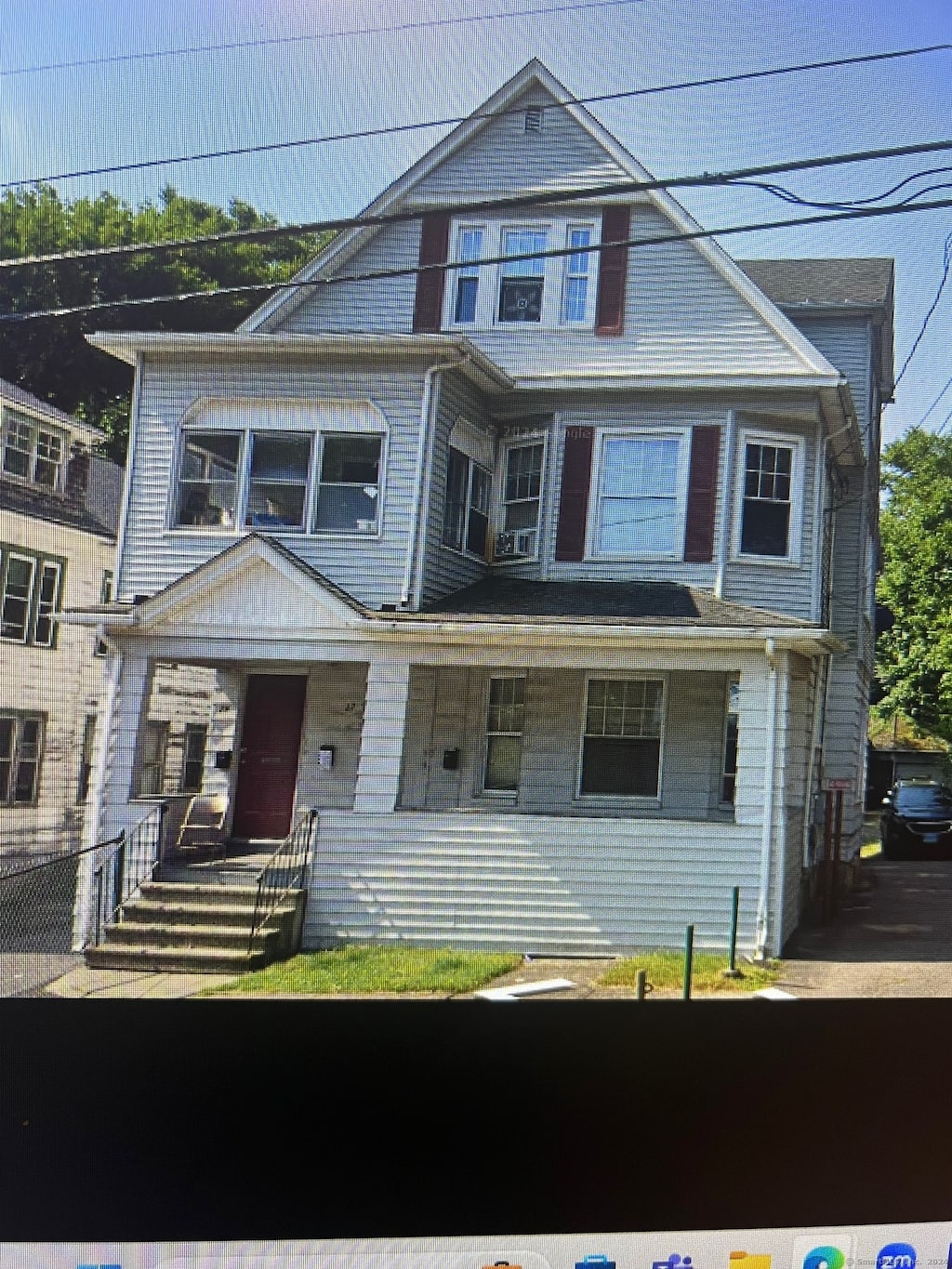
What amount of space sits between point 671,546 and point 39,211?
109 cm

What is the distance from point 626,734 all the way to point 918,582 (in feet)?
2.25

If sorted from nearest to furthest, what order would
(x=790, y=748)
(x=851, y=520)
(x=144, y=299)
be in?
(x=144, y=299) → (x=790, y=748) → (x=851, y=520)

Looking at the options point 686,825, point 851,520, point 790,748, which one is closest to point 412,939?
point 686,825

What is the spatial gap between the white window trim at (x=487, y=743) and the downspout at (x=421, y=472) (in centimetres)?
18

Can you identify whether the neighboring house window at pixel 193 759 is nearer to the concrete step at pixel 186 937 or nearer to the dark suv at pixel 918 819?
the concrete step at pixel 186 937

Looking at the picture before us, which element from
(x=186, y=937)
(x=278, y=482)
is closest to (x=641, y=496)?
(x=278, y=482)

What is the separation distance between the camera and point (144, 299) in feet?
5.32

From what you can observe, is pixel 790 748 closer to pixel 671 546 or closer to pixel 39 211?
pixel 671 546

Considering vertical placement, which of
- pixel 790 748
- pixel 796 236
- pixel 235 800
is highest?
pixel 796 236

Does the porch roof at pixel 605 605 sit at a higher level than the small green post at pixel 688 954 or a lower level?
higher

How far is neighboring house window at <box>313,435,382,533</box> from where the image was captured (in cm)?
163

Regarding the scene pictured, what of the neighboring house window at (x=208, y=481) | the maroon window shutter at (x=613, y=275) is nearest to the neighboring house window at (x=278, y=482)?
the neighboring house window at (x=208, y=481)

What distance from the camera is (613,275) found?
176 centimetres

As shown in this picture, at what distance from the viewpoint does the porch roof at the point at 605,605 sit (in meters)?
1.69
